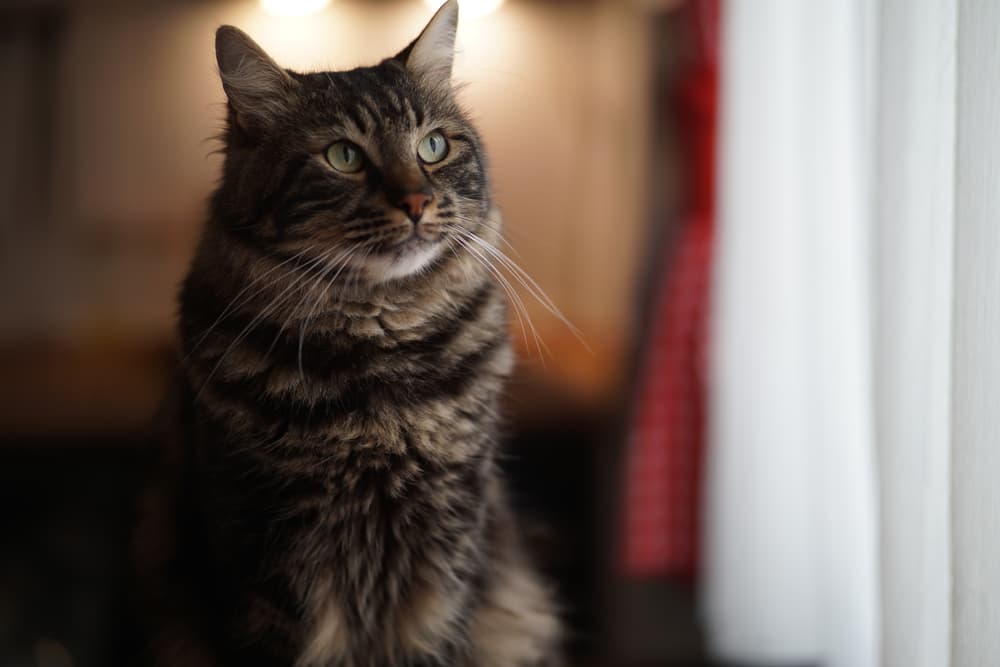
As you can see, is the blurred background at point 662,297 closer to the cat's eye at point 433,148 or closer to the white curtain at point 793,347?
the white curtain at point 793,347

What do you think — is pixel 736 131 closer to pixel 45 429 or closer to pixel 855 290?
pixel 855 290

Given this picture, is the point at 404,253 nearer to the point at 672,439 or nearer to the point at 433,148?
the point at 433,148

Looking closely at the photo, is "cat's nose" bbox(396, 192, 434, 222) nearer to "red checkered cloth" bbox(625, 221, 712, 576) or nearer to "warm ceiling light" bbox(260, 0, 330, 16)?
"red checkered cloth" bbox(625, 221, 712, 576)

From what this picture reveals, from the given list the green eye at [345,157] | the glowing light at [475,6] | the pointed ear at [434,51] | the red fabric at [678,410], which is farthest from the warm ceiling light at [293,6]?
the green eye at [345,157]

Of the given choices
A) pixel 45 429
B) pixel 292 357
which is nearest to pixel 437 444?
pixel 292 357

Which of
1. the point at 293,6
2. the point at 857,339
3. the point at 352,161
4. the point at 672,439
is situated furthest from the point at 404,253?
the point at 293,6

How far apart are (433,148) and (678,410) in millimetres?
1155

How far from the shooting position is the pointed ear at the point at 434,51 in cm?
86

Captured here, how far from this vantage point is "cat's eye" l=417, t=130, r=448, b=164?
88cm

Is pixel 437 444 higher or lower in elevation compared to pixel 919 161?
lower

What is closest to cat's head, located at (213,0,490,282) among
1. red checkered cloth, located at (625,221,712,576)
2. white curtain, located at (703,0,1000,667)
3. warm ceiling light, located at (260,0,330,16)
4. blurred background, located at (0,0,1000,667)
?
blurred background, located at (0,0,1000,667)

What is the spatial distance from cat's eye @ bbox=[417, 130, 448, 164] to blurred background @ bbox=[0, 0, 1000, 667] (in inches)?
5.5

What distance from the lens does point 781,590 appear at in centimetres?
124

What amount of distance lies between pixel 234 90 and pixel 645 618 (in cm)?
192
